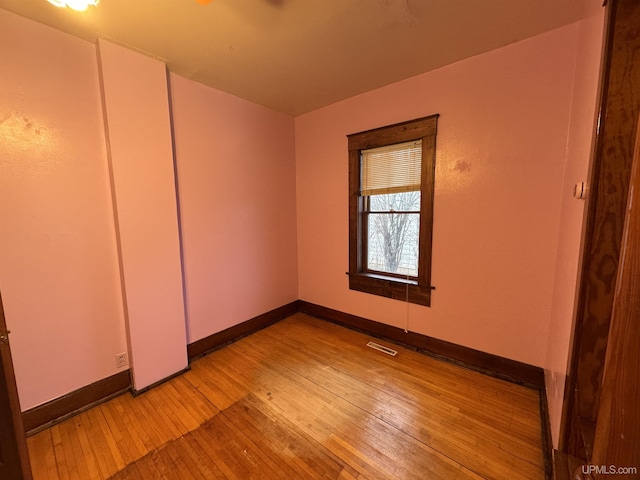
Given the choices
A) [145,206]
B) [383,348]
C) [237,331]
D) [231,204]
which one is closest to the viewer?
[145,206]

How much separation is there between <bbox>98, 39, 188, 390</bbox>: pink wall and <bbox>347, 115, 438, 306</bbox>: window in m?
1.79

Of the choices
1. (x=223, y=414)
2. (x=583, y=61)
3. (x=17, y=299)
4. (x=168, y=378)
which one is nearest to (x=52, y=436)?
(x=168, y=378)

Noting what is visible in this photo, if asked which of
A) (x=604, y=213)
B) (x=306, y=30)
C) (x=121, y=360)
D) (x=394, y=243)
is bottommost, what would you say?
(x=121, y=360)

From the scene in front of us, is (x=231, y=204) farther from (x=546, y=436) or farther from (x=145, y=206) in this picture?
(x=546, y=436)

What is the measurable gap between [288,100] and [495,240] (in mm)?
2455

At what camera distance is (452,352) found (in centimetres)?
234

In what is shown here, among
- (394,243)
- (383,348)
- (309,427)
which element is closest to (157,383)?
(309,427)

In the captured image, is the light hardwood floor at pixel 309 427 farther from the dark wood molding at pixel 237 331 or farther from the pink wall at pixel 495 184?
the pink wall at pixel 495 184

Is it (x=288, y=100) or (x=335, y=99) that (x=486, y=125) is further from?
(x=288, y=100)

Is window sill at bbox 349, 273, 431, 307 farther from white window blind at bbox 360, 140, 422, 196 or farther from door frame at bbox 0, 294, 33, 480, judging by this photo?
door frame at bbox 0, 294, 33, 480

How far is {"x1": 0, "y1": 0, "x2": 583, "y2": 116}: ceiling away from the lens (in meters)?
1.50

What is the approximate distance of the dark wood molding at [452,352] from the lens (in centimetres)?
200

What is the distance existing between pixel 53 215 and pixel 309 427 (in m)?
2.19

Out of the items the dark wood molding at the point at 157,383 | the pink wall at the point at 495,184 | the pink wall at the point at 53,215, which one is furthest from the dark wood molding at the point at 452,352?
the pink wall at the point at 53,215
